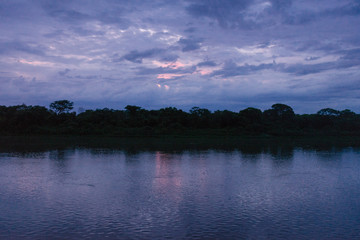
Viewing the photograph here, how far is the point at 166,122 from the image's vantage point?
71250 millimetres

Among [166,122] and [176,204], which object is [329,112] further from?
[176,204]

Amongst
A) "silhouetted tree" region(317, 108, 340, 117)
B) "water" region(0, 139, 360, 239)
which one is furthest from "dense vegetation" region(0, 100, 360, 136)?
"water" region(0, 139, 360, 239)

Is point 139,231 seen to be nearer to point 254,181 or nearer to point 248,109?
point 254,181

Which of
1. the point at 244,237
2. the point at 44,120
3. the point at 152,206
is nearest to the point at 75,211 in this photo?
the point at 152,206

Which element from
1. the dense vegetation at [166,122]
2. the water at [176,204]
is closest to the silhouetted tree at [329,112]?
the dense vegetation at [166,122]

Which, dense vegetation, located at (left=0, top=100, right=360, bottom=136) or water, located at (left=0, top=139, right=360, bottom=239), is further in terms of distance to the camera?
dense vegetation, located at (left=0, top=100, right=360, bottom=136)

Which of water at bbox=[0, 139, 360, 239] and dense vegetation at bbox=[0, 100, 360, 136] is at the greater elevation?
dense vegetation at bbox=[0, 100, 360, 136]

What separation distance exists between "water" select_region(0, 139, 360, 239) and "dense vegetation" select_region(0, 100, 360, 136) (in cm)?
4501

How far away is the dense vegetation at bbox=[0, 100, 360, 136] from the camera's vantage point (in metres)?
65.3

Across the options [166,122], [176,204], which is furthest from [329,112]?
[176,204]

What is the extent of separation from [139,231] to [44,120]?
Result: 211 feet

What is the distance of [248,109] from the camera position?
77250 millimetres

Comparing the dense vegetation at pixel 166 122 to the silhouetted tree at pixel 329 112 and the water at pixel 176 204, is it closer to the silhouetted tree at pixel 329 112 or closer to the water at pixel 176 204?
the silhouetted tree at pixel 329 112

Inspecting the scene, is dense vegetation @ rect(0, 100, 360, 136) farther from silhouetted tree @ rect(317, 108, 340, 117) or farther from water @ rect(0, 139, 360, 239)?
water @ rect(0, 139, 360, 239)
